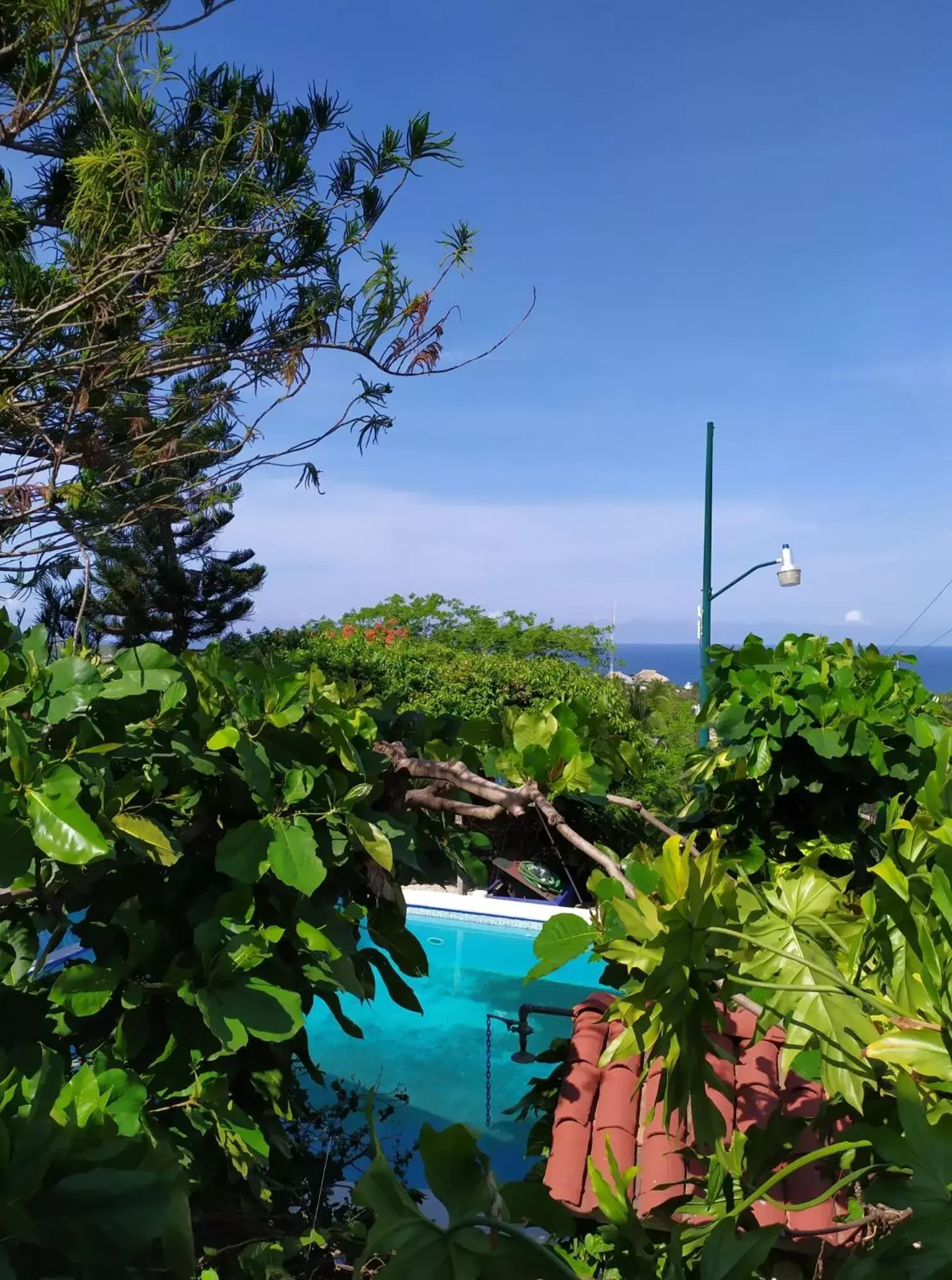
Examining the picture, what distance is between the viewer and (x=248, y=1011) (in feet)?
3.89

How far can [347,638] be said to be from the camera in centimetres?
1310

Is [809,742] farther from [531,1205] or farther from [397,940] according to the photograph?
[531,1205]

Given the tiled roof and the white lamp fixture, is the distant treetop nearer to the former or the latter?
the white lamp fixture

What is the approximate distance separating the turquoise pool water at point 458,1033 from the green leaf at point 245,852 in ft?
12.9

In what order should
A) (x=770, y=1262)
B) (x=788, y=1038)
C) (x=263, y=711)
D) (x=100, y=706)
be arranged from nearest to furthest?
1. (x=788, y=1038)
2. (x=100, y=706)
3. (x=263, y=711)
4. (x=770, y=1262)

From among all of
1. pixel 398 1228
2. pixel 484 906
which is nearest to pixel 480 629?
pixel 484 906

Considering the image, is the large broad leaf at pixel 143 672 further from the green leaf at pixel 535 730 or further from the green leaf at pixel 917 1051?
the green leaf at pixel 917 1051

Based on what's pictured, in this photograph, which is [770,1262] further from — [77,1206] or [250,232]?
[250,232]

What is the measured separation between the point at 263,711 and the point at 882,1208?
99cm

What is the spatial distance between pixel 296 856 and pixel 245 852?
0.07 metres

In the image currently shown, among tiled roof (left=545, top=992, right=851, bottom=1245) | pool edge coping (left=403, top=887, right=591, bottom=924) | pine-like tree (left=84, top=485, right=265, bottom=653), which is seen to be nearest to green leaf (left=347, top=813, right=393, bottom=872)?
tiled roof (left=545, top=992, right=851, bottom=1245)

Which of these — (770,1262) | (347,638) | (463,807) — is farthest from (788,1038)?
(347,638)

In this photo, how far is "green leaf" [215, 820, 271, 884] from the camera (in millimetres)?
1189

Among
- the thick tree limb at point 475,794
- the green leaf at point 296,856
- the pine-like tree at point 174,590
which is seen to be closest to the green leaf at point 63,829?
the green leaf at point 296,856
